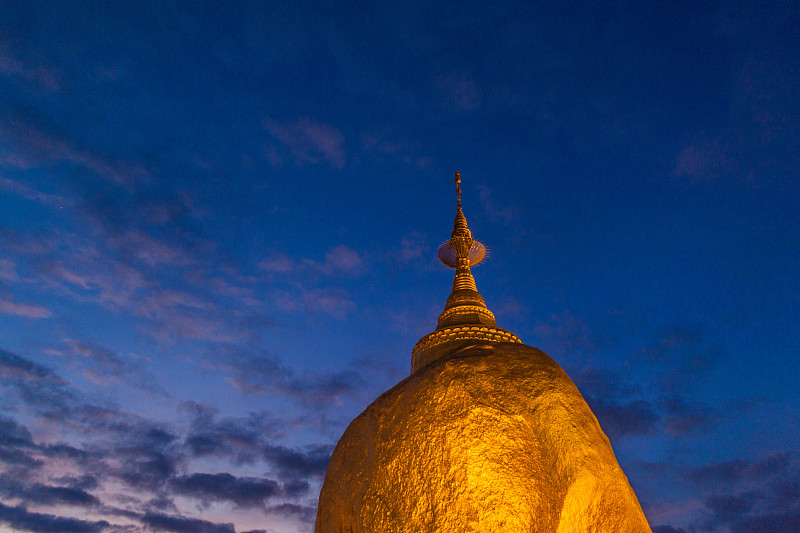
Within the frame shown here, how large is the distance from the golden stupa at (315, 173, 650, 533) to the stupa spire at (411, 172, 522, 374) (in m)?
7.96

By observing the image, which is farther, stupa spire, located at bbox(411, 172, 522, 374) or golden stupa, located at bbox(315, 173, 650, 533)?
stupa spire, located at bbox(411, 172, 522, 374)

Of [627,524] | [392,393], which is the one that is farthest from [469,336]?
[627,524]

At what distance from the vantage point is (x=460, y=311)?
69.2ft

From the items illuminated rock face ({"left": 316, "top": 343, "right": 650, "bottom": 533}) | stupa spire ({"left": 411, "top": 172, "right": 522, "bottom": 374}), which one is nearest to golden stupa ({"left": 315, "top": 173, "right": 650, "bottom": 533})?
illuminated rock face ({"left": 316, "top": 343, "right": 650, "bottom": 533})

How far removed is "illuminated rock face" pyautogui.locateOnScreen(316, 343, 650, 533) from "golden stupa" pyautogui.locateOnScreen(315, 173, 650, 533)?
0.04ft

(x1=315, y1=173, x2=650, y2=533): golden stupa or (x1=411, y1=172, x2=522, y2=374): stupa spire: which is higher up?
(x1=411, y1=172, x2=522, y2=374): stupa spire

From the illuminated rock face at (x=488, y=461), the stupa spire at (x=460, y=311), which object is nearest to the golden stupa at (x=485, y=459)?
the illuminated rock face at (x=488, y=461)

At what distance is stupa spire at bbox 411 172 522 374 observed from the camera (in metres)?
19.0

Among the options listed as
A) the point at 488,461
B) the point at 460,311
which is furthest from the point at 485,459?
the point at 460,311

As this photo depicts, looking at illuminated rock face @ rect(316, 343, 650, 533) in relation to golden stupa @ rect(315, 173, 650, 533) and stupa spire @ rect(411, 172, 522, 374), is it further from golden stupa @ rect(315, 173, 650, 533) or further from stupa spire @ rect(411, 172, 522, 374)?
stupa spire @ rect(411, 172, 522, 374)

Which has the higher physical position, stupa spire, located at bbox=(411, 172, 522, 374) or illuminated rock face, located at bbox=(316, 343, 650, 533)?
stupa spire, located at bbox=(411, 172, 522, 374)

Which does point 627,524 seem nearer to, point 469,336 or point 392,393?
point 392,393

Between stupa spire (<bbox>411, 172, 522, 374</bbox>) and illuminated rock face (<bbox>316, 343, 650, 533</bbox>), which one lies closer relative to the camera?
illuminated rock face (<bbox>316, 343, 650, 533</bbox>)

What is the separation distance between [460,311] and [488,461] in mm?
14290
